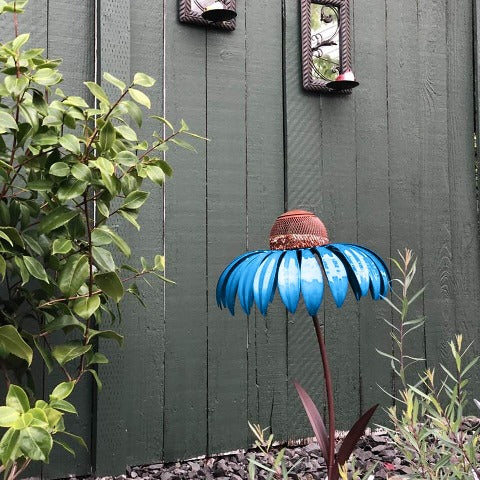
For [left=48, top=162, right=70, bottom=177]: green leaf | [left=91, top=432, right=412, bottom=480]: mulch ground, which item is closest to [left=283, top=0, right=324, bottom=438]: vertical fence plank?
[left=91, top=432, right=412, bottom=480]: mulch ground

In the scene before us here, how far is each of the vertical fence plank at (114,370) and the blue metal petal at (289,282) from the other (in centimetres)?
78

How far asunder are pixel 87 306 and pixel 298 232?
1.80 ft

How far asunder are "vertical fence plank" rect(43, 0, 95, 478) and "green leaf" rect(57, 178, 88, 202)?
2.22 ft

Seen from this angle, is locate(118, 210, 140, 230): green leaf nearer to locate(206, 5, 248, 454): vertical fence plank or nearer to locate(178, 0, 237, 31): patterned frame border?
locate(206, 5, 248, 454): vertical fence plank

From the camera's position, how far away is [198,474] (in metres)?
2.06

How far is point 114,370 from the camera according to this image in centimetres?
203

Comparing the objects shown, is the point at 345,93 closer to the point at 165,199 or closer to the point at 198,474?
the point at 165,199

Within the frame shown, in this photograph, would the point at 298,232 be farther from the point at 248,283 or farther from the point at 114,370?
the point at 114,370

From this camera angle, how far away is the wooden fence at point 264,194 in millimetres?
2074

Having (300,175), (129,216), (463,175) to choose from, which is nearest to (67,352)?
(129,216)

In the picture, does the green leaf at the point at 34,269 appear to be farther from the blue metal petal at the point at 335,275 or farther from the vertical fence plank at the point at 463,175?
the vertical fence plank at the point at 463,175

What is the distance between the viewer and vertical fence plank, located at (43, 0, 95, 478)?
1.96 meters

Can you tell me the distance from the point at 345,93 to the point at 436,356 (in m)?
1.14

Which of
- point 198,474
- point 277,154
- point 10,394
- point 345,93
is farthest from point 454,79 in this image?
point 10,394
